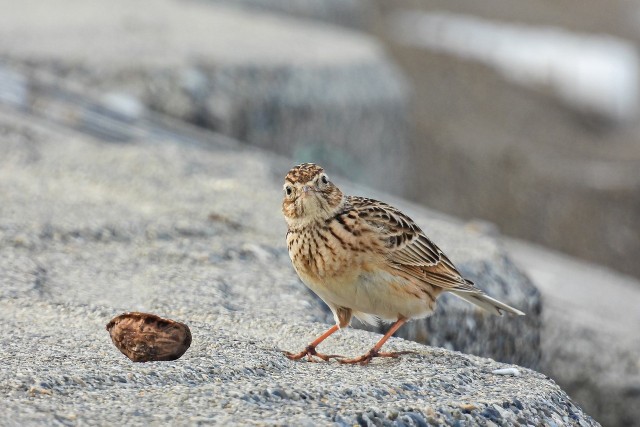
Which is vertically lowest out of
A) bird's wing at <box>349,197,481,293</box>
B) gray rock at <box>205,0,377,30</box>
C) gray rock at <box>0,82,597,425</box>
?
gray rock at <box>0,82,597,425</box>

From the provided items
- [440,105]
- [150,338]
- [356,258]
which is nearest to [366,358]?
[356,258]

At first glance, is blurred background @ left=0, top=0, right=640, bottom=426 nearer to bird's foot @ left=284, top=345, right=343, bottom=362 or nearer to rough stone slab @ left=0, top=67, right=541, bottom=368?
rough stone slab @ left=0, top=67, right=541, bottom=368

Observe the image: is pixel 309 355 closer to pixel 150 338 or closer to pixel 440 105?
pixel 150 338

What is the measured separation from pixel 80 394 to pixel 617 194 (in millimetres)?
9462

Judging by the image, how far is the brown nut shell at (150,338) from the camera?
362 centimetres

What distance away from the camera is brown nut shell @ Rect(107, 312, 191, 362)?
362cm

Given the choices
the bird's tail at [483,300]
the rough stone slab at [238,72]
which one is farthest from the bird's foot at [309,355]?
the rough stone slab at [238,72]

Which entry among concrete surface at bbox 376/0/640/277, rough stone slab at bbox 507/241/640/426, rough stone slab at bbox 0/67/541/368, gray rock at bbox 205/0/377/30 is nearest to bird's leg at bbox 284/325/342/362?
rough stone slab at bbox 0/67/541/368

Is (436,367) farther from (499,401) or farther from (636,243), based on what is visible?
(636,243)

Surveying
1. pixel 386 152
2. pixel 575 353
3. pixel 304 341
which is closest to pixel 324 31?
pixel 386 152

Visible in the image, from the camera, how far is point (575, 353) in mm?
6246

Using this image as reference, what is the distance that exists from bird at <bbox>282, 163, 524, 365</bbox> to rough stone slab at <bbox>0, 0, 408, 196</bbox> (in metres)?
4.08

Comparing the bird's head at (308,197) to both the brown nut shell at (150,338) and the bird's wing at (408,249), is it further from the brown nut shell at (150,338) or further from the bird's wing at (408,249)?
the brown nut shell at (150,338)

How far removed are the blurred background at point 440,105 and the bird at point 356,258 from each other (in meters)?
2.16
